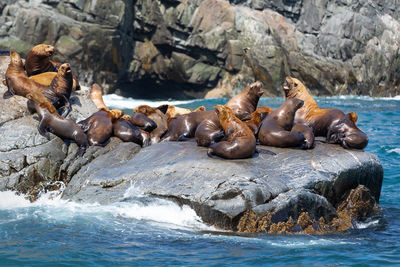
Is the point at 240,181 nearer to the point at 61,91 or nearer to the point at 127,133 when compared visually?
the point at 127,133

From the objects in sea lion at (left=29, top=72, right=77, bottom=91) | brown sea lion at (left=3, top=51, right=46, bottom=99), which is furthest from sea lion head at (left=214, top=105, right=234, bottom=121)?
sea lion at (left=29, top=72, right=77, bottom=91)

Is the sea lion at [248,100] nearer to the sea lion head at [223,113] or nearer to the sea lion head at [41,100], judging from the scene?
the sea lion head at [223,113]

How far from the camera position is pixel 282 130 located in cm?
873

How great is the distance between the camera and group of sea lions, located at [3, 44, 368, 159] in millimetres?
8531

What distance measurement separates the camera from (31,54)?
37.2 feet

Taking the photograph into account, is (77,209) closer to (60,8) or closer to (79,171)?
(79,171)

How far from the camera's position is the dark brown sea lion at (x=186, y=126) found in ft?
31.1

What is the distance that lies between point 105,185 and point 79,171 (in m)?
0.89

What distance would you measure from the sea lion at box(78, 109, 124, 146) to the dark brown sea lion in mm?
→ 1045

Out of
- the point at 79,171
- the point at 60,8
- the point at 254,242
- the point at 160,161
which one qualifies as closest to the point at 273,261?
the point at 254,242

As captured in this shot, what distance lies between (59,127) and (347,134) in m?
4.91

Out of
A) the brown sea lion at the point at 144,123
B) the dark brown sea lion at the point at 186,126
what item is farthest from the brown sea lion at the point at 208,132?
the brown sea lion at the point at 144,123

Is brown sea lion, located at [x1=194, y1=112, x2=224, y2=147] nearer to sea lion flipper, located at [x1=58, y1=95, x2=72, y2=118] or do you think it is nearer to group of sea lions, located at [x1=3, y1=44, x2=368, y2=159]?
group of sea lions, located at [x1=3, y1=44, x2=368, y2=159]

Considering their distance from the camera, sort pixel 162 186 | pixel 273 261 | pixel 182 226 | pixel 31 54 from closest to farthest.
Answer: pixel 273 261
pixel 182 226
pixel 162 186
pixel 31 54
